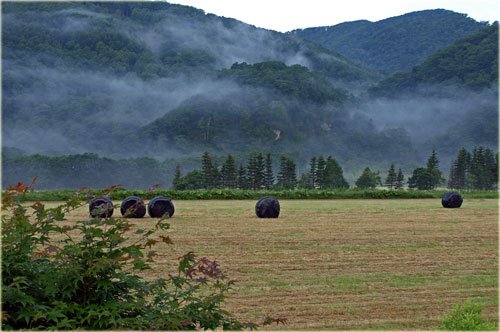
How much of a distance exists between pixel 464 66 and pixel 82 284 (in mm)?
185584

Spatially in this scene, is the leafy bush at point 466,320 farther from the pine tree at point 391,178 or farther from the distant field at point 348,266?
the pine tree at point 391,178

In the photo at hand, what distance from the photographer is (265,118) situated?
557 ft

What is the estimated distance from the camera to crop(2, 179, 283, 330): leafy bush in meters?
4.63

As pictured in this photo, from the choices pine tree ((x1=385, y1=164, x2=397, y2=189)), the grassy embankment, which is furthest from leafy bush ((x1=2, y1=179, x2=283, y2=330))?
pine tree ((x1=385, y1=164, x2=397, y2=189))

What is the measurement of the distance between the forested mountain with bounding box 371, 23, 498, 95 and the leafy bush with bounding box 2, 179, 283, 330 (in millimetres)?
171999

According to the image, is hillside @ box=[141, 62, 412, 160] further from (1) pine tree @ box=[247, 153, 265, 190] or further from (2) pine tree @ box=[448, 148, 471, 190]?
(1) pine tree @ box=[247, 153, 265, 190]

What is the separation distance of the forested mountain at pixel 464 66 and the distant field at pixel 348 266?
152 m

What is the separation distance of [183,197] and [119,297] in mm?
44921

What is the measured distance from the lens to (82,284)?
4.87 m

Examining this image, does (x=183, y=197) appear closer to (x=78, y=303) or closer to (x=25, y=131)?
(x=78, y=303)

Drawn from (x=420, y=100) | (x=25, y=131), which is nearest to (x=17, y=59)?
(x=25, y=131)

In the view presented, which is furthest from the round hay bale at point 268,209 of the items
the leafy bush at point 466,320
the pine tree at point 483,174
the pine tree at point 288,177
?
the pine tree at point 483,174

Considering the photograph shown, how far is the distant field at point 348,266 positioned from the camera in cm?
1155

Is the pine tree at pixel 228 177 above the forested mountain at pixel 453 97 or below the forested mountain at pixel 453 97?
below
